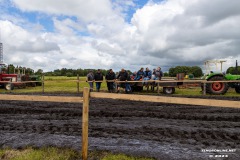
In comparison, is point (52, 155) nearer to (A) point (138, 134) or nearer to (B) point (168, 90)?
(A) point (138, 134)

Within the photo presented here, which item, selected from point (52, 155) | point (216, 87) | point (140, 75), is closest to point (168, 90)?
point (140, 75)

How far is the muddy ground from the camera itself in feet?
15.0

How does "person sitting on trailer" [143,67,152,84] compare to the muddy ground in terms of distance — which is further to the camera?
"person sitting on trailer" [143,67,152,84]

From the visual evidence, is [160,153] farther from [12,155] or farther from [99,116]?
[99,116]

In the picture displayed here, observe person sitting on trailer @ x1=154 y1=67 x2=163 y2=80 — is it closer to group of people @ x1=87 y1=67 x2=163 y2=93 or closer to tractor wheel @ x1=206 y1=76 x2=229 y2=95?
group of people @ x1=87 y1=67 x2=163 y2=93

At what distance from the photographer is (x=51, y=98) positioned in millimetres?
4496

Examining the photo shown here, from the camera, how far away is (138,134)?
5648 millimetres

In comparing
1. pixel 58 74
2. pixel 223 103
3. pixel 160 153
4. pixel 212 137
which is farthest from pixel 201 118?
pixel 58 74

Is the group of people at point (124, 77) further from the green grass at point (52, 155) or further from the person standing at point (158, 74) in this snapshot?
the green grass at point (52, 155)

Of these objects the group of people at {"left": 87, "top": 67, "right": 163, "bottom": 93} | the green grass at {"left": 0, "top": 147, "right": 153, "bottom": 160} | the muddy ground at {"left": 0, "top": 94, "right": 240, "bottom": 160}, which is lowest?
the green grass at {"left": 0, "top": 147, "right": 153, "bottom": 160}

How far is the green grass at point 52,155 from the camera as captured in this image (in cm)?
414

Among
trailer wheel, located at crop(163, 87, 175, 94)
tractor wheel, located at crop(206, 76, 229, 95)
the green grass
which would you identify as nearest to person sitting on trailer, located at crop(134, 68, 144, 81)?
trailer wheel, located at crop(163, 87, 175, 94)

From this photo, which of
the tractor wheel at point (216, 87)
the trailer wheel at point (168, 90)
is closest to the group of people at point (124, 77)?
the trailer wheel at point (168, 90)

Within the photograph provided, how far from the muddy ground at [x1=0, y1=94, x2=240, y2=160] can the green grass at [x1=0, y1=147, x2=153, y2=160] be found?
229mm
